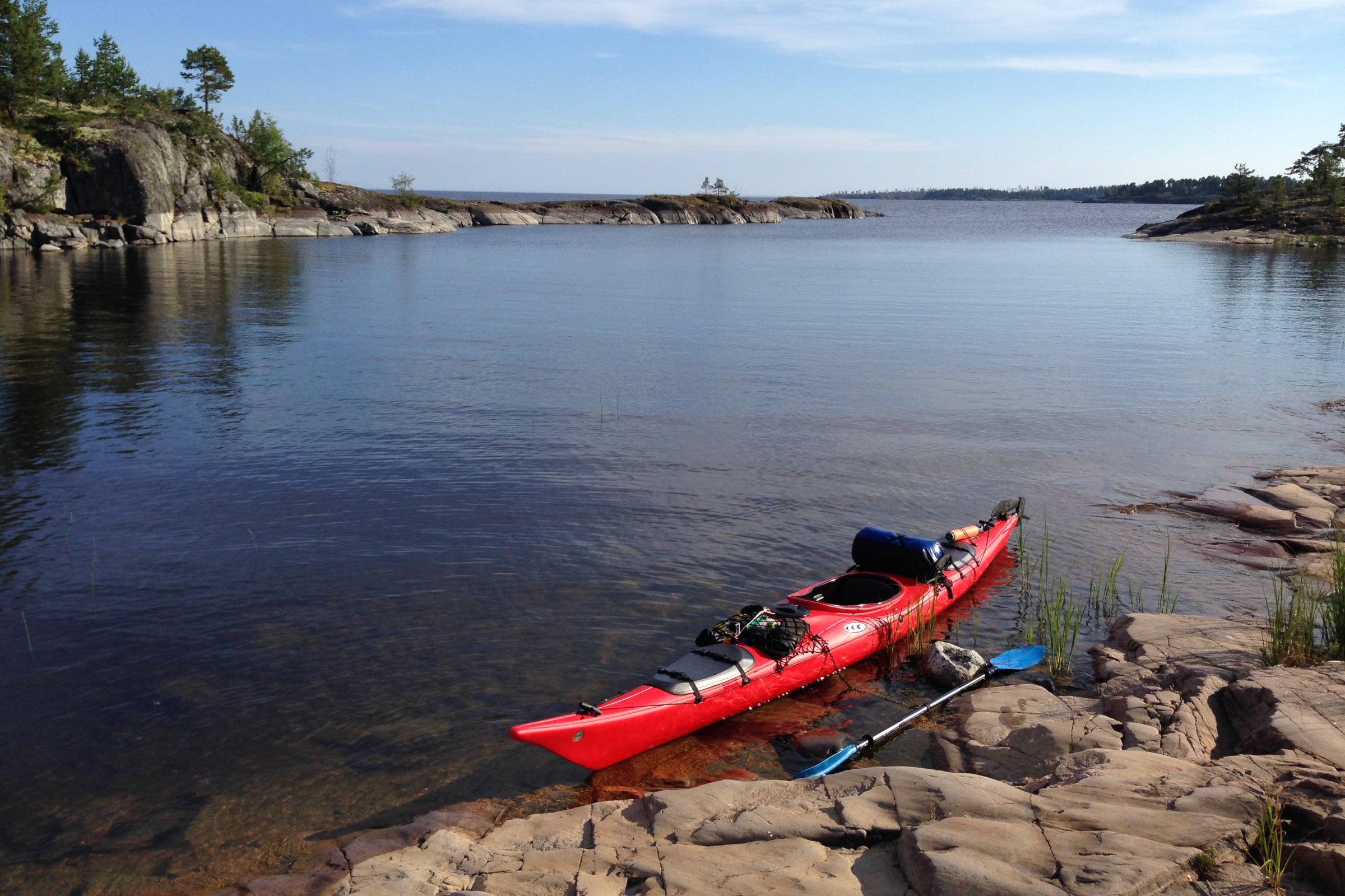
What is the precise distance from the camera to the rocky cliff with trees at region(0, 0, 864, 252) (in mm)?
55812

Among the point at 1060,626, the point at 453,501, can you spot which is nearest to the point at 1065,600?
the point at 1060,626

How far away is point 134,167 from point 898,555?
208 feet

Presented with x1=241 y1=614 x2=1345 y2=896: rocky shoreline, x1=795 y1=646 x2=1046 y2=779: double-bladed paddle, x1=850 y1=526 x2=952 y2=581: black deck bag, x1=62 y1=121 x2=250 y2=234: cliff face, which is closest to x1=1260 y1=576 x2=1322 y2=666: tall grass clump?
x1=241 y1=614 x2=1345 y2=896: rocky shoreline

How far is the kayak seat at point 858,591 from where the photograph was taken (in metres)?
10.7

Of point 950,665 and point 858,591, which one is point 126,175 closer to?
point 858,591

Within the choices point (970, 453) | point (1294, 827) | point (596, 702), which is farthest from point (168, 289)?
point (1294, 827)

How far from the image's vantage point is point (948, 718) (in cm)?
894

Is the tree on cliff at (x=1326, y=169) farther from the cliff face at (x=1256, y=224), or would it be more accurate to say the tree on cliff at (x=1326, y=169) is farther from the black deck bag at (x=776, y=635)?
the black deck bag at (x=776, y=635)

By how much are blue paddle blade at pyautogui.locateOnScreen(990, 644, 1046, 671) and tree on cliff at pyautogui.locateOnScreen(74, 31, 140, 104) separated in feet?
259

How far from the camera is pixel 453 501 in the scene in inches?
566

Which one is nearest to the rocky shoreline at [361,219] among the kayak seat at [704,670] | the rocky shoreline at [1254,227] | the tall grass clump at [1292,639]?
the rocky shoreline at [1254,227]

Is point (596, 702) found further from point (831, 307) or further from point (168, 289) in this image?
point (168, 289)

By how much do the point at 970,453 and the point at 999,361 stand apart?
9.85 meters

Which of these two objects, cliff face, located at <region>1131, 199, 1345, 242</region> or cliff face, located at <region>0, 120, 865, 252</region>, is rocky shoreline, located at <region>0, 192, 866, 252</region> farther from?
cliff face, located at <region>1131, 199, 1345, 242</region>
